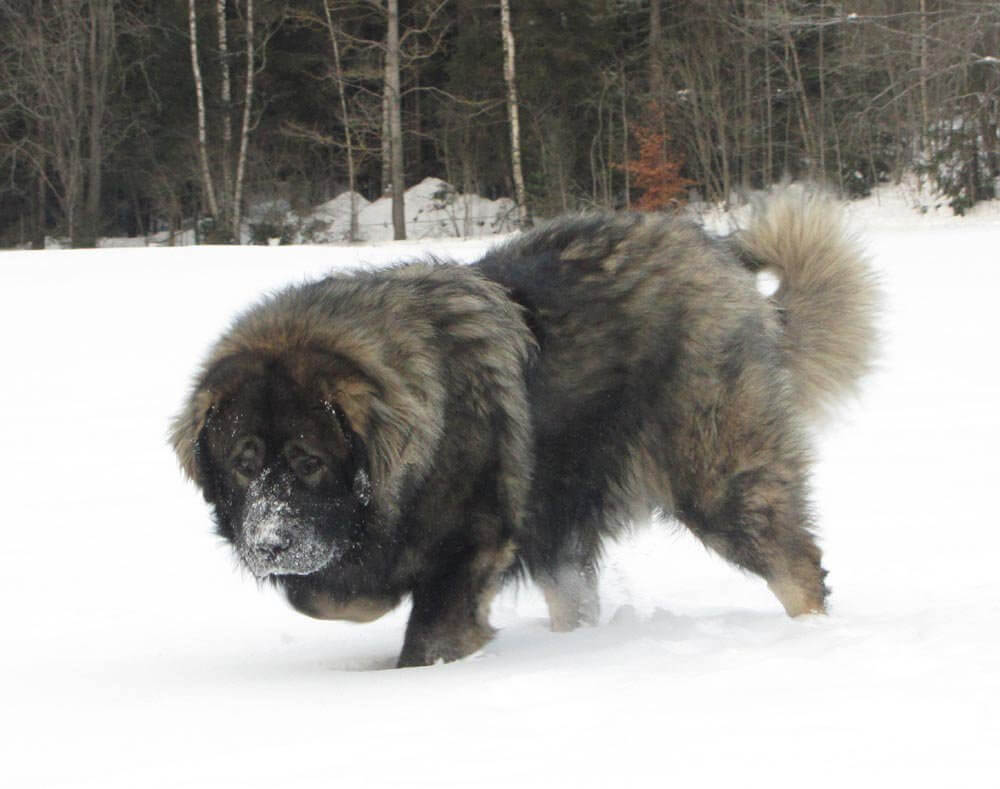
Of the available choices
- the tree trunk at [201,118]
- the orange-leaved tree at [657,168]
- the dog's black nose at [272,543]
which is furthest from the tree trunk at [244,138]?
the dog's black nose at [272,543]

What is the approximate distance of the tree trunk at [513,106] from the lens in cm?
2586

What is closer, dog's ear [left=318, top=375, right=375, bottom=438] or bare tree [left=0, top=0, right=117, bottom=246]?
dog's ear [left=318, top=375, right=375, bottom=438]

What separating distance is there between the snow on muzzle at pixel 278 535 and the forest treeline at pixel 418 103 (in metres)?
21.9

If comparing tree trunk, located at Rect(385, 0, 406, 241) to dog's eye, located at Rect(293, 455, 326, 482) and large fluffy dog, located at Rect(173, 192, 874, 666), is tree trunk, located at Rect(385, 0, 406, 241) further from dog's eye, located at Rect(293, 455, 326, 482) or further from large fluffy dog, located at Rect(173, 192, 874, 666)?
dog's eye, located at Rect(293, 455, 326, 482)

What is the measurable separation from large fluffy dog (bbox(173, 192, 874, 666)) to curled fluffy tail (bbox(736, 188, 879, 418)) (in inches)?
0.6

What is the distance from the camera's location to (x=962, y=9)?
1909cm

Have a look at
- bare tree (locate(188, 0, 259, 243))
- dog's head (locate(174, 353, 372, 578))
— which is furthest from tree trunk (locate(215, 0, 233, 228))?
dog's head (locate(174, 353, 372, 578))

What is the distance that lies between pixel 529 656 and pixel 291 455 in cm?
97

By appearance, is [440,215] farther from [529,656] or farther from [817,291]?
[529,656]

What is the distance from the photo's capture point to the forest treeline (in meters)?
26.6

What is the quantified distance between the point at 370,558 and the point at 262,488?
0.43m

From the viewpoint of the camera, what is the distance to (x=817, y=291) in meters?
4.62

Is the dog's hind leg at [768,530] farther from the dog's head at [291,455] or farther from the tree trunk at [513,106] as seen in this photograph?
the tree trunk at [513,106]

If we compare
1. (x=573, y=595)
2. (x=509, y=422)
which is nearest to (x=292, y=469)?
(x=509, y=422)
